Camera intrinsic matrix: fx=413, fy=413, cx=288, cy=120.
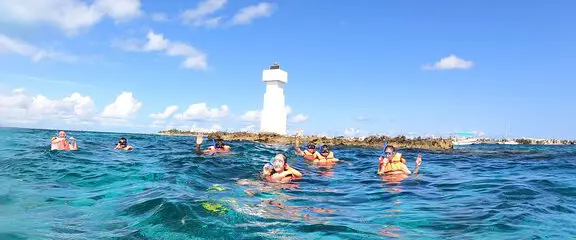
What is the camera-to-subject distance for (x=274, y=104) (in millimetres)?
45844

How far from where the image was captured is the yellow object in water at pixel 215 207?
6.33 m

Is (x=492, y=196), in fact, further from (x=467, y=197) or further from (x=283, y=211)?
(x=283, y=211)

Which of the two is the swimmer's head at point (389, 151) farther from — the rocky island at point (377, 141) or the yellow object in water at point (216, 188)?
the rocky island at point (377, 141)

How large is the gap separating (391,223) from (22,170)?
10.1 meters

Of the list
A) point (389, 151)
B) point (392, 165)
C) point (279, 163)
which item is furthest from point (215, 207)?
point (392, 165)

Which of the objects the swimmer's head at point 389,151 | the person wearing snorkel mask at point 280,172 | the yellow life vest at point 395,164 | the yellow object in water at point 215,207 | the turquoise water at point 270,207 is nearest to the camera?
the turquoise water at point 270,207

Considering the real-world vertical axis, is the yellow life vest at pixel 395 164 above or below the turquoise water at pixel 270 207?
above

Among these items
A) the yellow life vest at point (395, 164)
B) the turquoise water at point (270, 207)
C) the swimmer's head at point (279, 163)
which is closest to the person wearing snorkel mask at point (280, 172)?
the swimmer's head at point (279, 163)

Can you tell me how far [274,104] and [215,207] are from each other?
3939 cm

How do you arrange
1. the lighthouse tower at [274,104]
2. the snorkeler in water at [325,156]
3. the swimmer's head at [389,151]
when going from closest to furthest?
the swimmer's head at [389,151] → the snorkeler in water at [325,156] → the lighthouse tower at [274,104]

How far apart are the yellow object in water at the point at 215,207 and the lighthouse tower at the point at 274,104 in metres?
38.7

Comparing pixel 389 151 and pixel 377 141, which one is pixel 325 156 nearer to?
pixel 389 151

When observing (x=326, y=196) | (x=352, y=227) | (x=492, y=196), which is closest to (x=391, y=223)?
(x=352, y=227)

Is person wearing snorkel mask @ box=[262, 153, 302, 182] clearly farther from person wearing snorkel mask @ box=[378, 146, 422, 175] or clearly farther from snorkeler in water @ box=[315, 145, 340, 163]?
snorkeler in water @ box=[315, 145, 340, 163]
